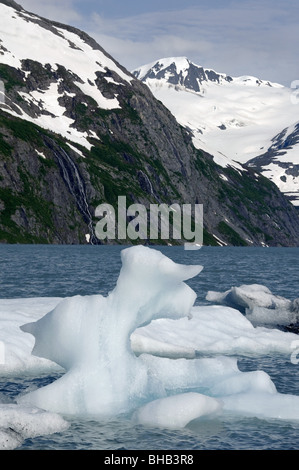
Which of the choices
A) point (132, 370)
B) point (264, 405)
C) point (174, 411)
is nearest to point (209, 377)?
point (264, 405)

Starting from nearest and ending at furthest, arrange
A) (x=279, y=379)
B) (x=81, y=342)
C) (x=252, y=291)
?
(x=81, y=342)
(x=279, y=379)
(x=252, y=291)

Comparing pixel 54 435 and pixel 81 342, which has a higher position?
pixel 81 342

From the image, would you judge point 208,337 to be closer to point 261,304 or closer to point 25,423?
point 261,304

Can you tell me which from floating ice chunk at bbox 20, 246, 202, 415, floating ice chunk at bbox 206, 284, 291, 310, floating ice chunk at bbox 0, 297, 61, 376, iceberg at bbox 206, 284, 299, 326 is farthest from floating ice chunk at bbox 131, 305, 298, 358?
floating ice chunk at bbox 206, 284, 291, 310

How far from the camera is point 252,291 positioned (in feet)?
179

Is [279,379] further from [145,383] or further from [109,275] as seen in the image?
[109,275]

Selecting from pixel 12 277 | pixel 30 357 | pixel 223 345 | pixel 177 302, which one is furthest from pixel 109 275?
pixel 177 302

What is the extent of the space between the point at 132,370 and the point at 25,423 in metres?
4.57

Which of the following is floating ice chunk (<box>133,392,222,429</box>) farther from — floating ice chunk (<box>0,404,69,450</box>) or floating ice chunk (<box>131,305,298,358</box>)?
floating ice chunk (<box>131,305,298,358</box>)

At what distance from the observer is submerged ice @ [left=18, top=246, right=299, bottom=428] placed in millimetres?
21531

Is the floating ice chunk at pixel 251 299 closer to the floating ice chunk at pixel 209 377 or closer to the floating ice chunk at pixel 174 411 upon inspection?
the floating ice chunk at pixel 209 377

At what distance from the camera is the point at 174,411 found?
2045 cm

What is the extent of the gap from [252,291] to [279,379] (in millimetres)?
26943

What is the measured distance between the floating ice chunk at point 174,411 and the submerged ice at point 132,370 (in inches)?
1.3
